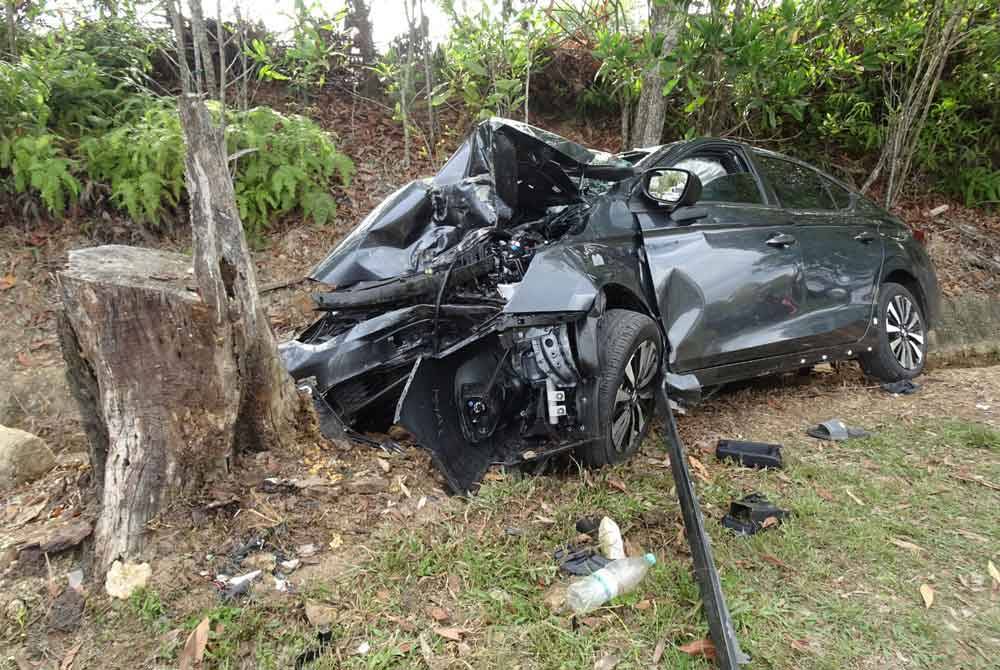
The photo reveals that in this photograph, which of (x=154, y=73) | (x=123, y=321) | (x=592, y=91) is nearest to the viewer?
(x=123, y=321)

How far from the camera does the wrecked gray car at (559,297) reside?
2895mm

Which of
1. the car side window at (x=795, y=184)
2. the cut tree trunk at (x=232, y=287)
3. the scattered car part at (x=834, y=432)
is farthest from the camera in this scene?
the car side window at (x=795, y=184)

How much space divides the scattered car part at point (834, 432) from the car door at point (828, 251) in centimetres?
61

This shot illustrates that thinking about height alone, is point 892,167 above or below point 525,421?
above

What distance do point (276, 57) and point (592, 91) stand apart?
396 cm

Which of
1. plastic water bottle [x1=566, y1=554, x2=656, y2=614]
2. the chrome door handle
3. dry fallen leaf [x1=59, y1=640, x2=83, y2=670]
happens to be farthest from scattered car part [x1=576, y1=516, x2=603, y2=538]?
the chrome door handle

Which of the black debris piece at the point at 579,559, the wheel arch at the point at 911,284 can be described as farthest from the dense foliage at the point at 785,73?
the black debris piece at the point at 579,559

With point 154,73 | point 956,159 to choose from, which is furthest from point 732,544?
point 956,159

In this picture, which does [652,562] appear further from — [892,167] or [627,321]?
[892,167]

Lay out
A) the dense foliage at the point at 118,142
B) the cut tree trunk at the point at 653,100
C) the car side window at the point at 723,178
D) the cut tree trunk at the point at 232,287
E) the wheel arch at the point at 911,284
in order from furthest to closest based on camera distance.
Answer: the cut tree trunk at the point at 653,100 → the dense foliage at the point at 118,142 → the wheel arch at the point at 911,284 → the car side window at the point at 723,178 → the cut tree trunk at the point at 232,287

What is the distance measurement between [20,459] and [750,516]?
353 centimetres

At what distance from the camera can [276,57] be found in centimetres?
739

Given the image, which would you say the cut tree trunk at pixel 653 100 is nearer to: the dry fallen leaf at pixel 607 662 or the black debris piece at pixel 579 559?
the black debris piece at pixel 579 559

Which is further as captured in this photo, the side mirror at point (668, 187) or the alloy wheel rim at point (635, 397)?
the side mirror at point (668, 187)
